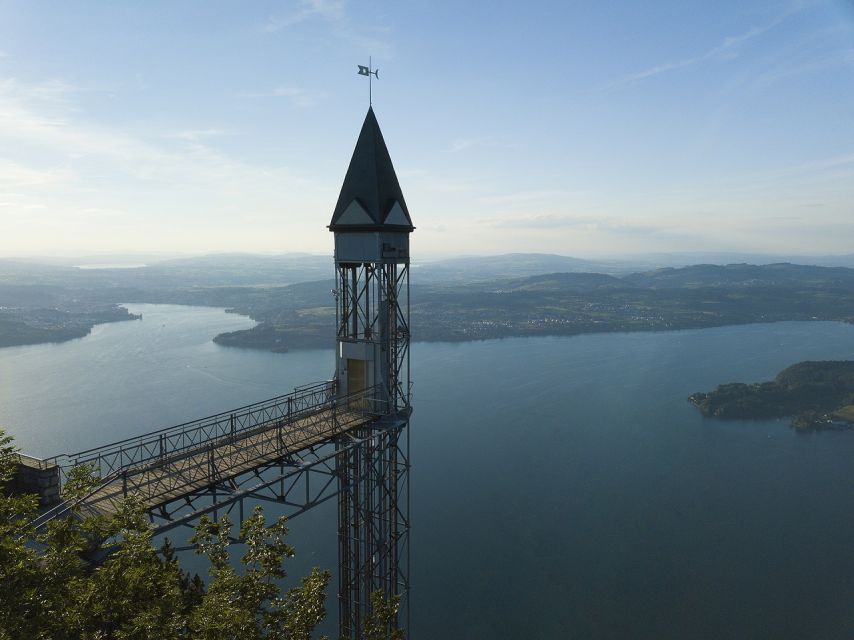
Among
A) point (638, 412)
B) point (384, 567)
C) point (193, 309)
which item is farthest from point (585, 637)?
point (193, 309)

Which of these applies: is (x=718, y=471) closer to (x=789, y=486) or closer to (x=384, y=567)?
(x=789, y=486)

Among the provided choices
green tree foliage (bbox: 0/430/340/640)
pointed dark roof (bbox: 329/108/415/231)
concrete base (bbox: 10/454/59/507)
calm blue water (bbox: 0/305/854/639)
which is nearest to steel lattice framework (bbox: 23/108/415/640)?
pointed dark roof (bbox: 329/108/415/231)

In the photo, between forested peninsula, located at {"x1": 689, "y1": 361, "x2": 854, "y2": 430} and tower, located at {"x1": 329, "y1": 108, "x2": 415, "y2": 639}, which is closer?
tower, located at {"x1": 329, "y1": 108, "x2": 415, "y2": 639}

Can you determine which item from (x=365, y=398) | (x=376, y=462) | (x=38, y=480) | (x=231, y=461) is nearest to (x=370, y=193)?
(x=365, y=398)

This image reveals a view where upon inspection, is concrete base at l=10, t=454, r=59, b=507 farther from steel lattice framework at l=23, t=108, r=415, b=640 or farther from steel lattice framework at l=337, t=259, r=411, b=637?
steel lattice framework at l=337, t=259, r=411, b=637

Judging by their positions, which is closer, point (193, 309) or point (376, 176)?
point (376, 176)

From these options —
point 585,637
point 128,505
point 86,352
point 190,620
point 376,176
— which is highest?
point 376,176

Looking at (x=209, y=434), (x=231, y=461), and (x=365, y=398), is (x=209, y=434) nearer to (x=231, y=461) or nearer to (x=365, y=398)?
(x=365, y=398)
